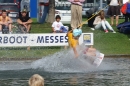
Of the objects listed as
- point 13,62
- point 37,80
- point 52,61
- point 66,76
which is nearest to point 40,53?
point 13,62

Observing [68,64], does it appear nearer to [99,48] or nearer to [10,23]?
[99,48]

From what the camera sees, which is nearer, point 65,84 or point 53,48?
point 65,84

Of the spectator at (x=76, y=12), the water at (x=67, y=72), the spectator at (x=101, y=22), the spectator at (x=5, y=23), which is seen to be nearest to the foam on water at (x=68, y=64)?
the water at (x=67, y=72)

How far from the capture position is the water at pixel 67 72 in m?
15.2

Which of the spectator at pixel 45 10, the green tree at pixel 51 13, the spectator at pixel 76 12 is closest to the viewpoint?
the spectator at pixel 76 12

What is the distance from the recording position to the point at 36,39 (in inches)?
886

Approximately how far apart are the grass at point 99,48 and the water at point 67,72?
1.50 m

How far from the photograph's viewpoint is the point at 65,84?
1474 cm

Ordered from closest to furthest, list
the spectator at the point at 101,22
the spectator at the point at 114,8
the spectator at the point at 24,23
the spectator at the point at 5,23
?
1. the spectator at the point at 5,23
2. the spectator at the point at 24,23
3. the spectator at the point at 101,22
4. the spectator at the point at 114,8

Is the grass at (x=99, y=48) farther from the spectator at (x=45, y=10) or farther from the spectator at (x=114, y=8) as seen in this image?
the spectator at (x=45, y=10)

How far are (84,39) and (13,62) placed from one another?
319cm

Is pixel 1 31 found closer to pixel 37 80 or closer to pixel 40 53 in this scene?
pixel 40 53

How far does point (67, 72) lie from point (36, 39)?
17.0 ft

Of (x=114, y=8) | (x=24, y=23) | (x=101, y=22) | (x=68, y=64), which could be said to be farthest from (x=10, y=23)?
(x=114, y=8)
